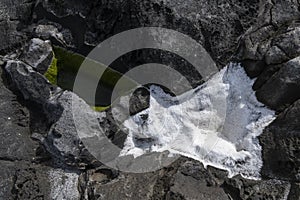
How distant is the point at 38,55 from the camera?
557 centimetres

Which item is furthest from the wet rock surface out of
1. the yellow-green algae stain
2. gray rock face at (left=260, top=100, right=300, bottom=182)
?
the yellow-green algae stain

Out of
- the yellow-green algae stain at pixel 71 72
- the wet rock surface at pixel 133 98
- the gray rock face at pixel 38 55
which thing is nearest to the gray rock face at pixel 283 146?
the wet rock surface at pixel 133 98

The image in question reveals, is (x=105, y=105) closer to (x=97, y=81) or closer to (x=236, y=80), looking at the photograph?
(x=97, y=81)

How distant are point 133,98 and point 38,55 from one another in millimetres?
1275

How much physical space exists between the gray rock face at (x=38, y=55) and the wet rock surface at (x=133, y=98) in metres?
0.01

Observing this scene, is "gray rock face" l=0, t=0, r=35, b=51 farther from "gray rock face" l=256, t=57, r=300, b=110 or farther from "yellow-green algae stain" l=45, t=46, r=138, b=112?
"gray rock face" l=256, t=57, r=300, b=110

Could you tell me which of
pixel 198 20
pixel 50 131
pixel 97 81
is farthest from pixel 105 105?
pixel 198 20

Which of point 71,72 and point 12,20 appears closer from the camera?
point 71,72

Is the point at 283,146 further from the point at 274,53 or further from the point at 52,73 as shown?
the point at 52,73

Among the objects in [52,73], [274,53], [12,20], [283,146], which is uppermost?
[12,20]

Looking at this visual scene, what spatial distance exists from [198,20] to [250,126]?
4.37 feet

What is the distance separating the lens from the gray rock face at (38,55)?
18.2 feet

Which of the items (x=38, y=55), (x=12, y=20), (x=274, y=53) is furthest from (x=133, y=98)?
(x=12, y=20)

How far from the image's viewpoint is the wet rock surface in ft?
15.4
